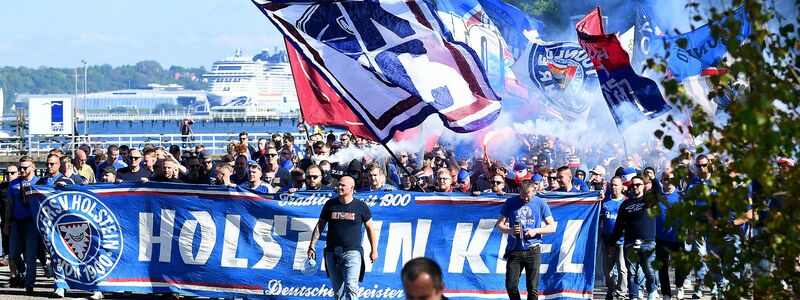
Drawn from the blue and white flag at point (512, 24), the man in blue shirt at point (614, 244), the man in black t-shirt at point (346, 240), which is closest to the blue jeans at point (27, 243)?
the man in black t-shirt at point (346, 240)

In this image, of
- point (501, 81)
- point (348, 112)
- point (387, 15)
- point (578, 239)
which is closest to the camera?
point (578, 239)

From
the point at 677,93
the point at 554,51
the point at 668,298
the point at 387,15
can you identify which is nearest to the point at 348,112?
the point at 387,15

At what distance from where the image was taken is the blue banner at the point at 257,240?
13148 mm

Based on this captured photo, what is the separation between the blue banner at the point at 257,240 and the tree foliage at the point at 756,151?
6.71m

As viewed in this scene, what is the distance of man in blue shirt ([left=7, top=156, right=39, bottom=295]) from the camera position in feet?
46.8

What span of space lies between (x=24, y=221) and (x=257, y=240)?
8.88ft

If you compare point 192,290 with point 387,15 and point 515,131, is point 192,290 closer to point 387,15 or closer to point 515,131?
point 387,15

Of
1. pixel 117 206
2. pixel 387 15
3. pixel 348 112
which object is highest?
pixel 387 15

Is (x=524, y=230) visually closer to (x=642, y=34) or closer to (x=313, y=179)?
(x=313, y=179)

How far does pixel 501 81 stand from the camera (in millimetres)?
26797

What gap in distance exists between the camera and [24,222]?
1437 centimetres

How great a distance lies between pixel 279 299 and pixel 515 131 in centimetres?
1270

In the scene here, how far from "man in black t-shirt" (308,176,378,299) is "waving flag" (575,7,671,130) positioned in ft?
25.7

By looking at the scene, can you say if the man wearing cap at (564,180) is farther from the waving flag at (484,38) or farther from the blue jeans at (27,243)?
the waving flag at (484,38)
